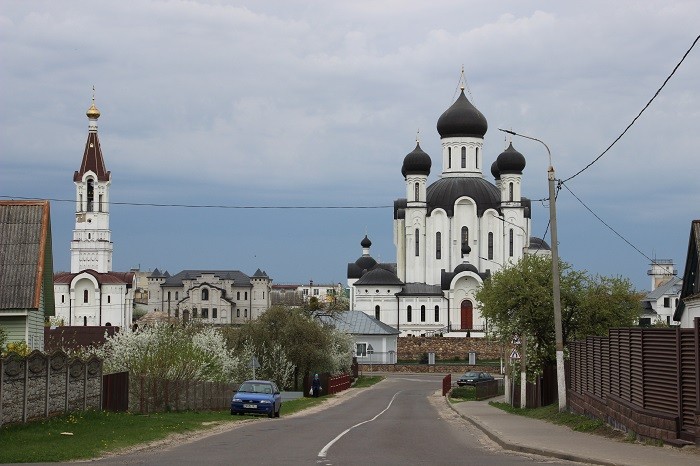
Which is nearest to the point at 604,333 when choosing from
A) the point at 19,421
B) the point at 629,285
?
the point at 629,285

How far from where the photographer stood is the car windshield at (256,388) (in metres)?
37.2

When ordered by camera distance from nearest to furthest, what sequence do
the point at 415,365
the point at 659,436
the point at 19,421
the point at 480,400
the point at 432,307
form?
the point at 659,436
the point at 19,421
the point at 480,400
the point at 415,365
the point at 432,307

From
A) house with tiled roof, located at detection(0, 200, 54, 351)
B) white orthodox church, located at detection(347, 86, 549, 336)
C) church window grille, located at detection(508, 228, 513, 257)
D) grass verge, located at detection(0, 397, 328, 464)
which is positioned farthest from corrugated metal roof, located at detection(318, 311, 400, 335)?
grass verge, located at detection(0, 397, 328, 464)

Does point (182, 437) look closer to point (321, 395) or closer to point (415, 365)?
point (321, 395)

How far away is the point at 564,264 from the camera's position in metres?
41.5

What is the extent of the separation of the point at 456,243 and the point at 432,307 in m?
7.58

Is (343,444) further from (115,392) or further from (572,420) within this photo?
(115,392)

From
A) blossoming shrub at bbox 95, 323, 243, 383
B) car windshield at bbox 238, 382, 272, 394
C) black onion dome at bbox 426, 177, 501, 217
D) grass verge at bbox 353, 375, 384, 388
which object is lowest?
grass verge at bbox 353, 375, 384, 388

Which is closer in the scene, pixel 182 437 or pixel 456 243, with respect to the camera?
pixel 182 437

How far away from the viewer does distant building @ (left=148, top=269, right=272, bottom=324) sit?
597ft

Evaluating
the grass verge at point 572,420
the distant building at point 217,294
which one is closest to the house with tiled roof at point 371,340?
the distant building at point 217,294

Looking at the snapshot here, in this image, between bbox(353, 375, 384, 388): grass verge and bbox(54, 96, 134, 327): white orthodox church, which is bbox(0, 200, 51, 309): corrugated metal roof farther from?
bbox(54, 96, 134, 327): white orthodox church

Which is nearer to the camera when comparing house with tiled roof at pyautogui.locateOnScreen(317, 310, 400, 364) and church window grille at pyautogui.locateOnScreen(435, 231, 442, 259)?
house with tiled roof at pyautogui.locateOnScreen(317, 310, 400, 364)

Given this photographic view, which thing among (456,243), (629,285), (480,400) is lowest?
(480,400)
